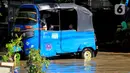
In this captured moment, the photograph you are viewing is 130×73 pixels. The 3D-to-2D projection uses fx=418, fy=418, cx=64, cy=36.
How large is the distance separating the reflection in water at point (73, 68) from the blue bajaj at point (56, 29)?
154cm

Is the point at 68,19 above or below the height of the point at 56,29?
above

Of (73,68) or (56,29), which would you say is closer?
(73,68)

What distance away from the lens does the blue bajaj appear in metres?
18.9

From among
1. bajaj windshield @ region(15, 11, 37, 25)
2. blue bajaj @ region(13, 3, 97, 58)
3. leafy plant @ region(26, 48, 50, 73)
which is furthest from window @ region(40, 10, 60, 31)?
leafy plant @ region(26, 48, 50, 73)

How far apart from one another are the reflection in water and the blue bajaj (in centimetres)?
154

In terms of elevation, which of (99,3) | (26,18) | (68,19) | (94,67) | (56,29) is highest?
(99,3)

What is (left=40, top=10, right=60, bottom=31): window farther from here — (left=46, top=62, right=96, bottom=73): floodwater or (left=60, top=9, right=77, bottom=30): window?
(left=46, top=62, right=96, bottom=73): floodwater

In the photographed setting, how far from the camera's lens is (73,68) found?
52.9 feet

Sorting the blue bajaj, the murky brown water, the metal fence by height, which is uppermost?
the metal fence

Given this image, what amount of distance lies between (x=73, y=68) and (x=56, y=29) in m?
3.69

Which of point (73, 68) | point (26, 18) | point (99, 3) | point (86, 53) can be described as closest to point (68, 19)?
point (86, 53)

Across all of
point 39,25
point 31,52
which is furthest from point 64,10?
point 31,52

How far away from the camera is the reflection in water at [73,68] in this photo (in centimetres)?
1520

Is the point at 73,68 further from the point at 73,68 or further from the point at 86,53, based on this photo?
the point at 86,53
